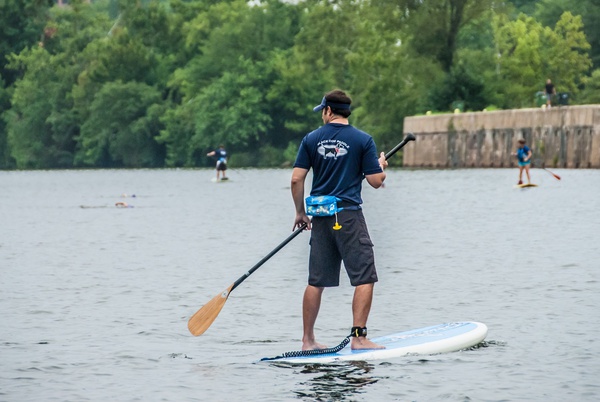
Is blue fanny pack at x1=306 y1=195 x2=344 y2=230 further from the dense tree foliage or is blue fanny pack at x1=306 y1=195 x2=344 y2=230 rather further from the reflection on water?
the dense tree foliage

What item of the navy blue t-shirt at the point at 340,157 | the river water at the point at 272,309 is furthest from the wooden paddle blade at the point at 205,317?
the navy blue t-shirt at the point at 340,157

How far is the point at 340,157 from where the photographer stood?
37.2 feet

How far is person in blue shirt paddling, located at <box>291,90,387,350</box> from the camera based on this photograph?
11.3 m

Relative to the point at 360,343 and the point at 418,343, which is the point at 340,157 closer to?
the point at 360,343

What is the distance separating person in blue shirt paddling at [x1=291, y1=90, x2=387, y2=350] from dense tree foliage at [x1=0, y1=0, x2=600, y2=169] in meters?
73.1

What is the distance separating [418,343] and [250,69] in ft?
330

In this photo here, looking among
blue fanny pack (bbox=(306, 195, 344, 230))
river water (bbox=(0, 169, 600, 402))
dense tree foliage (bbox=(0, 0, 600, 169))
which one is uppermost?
dense tree foliage (bbox=(0, 0, 600, 169))

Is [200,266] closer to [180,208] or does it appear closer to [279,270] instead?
[279,270]

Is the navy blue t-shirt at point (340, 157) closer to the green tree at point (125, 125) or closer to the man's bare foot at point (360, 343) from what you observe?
the man's bare foot at point (360, 343)

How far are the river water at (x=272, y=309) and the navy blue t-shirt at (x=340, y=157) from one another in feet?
4.53

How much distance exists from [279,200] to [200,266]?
26.1m

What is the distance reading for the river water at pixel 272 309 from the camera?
35.7 feet

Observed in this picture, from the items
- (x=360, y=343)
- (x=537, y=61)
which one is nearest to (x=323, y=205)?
(x=360, y=343)

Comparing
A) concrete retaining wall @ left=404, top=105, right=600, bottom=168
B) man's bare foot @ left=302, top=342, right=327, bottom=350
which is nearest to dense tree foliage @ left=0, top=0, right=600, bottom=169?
concrete retaining wall @ left=404, top=105, right=600, bottom=168
